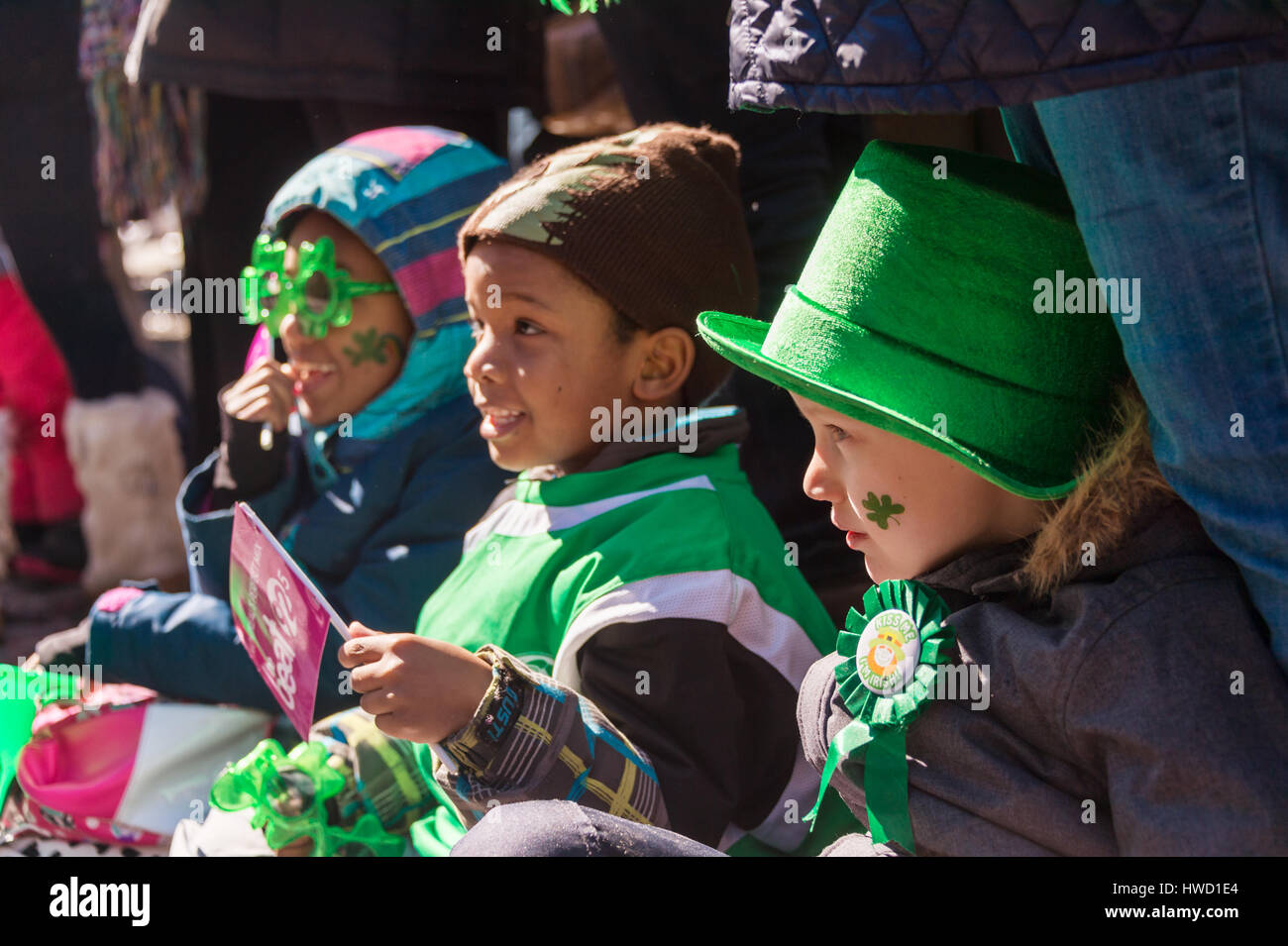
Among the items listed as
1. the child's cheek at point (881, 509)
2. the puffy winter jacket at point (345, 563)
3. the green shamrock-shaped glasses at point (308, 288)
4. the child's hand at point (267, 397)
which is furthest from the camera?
the child's hand at point (267, 397)

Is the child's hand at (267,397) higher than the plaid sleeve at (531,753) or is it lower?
higher

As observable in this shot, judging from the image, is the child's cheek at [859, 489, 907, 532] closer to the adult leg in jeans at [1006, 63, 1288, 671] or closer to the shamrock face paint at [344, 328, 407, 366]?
the adult leg in jeans at [1006, 63, 1288, 671]

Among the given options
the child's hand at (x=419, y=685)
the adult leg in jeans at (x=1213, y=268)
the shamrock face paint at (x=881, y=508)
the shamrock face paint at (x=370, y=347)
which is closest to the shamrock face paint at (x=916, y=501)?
the shamrock face paint at (x=881, y=508)

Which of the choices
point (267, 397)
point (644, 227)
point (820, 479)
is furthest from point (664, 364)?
point (267, 397)

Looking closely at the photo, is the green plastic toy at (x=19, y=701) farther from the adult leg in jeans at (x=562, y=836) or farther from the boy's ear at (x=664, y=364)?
the adult leg in jeans at (x=562, y=836)

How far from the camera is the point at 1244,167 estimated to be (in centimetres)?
115

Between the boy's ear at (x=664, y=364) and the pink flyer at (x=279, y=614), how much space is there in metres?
0.63

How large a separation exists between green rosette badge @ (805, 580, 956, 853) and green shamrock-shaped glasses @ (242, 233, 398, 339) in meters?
1.47

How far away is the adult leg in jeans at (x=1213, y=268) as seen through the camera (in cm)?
116

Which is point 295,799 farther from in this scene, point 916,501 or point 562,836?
point 916,501

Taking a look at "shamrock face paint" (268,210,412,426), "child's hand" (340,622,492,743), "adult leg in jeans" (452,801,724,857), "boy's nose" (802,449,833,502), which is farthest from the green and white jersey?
"shamrock face paint" (268,210,412,426)

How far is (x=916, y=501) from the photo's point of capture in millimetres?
1409

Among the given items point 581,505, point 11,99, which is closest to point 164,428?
point 11,99
